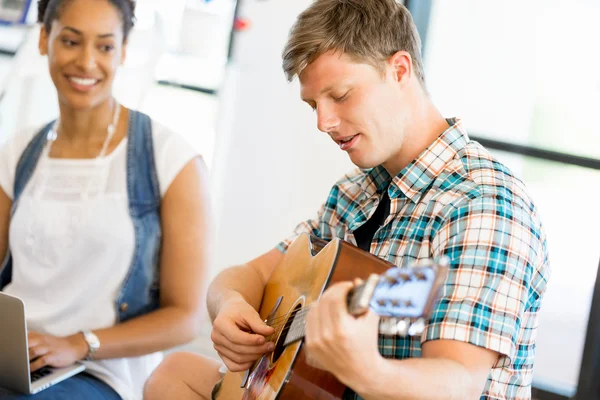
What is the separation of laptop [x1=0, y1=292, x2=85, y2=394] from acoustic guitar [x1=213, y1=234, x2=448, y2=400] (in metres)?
0.39

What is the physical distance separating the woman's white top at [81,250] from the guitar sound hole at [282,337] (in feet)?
2.30

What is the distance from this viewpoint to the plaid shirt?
3.62 ft

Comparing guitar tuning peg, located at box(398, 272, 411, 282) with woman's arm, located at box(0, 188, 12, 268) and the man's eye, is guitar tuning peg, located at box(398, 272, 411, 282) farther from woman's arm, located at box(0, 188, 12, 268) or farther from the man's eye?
woman's arm, located at box(0, 188, 12, 268)

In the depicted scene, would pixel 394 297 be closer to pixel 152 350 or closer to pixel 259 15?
pixel 152 350

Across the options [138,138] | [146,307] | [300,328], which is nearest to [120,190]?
[138,138]

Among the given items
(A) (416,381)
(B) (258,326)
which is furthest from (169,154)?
(A) (416,381)

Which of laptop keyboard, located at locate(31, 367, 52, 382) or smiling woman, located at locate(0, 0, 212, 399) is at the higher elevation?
smiling woman, located at locate(0, 0, 212, 399)

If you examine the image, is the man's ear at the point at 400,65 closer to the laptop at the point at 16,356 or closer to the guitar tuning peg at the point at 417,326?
the guitar tuning peg at the point at 417,326

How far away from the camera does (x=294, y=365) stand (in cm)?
111

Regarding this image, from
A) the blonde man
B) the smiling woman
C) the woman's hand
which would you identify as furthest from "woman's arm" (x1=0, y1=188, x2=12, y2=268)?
the blonde man

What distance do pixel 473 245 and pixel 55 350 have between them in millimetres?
1068

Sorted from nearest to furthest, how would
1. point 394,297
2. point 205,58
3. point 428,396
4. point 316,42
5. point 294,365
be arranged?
point 394,297 → point 428,396 → point 294,365 → point 316,42 → point 205,58

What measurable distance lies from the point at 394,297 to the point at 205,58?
1549 mm

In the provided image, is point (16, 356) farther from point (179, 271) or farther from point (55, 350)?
point (179, 271)
